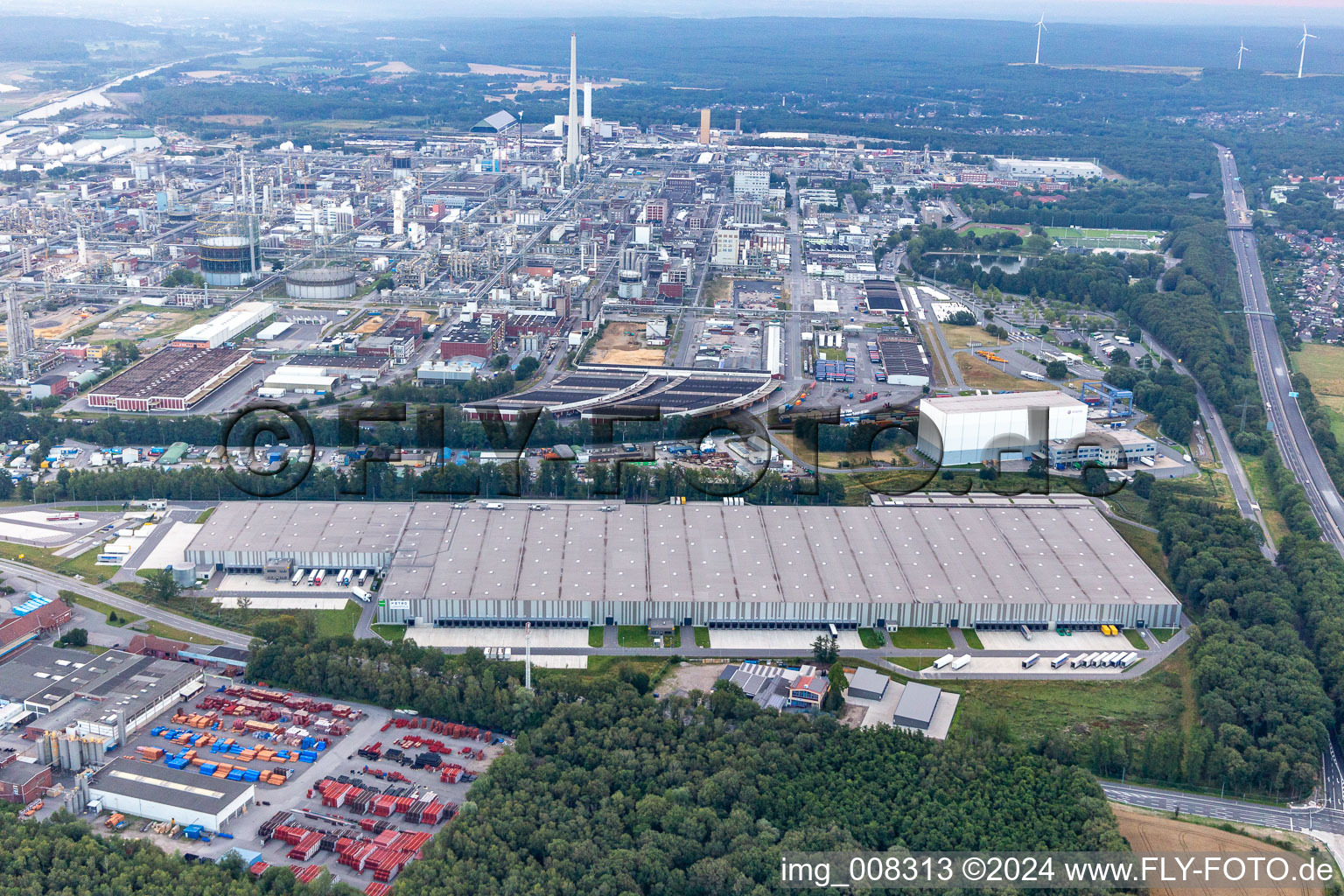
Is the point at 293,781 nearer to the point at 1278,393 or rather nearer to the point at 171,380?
the point at 171,380

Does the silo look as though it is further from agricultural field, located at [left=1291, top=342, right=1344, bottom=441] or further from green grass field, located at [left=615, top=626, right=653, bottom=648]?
agricultural field, located at [left=1291, top=342, right=1344, bottom=441]

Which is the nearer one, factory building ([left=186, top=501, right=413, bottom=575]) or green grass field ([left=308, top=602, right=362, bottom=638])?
green grass field ([left=308, top=602, right=362, bottom=638])

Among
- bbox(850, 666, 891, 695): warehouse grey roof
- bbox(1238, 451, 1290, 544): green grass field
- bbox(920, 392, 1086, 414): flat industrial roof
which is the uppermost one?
bbox(920, 392, 1086, 414): flat industrial roof

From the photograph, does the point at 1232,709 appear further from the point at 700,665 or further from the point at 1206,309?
the point at 1206,309

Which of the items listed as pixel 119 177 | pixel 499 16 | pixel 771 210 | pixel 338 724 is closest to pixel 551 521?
pixel 338 724

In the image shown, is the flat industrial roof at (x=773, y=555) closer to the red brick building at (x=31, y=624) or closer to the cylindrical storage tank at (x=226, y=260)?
A: the red brick building at (x=31, y=624)

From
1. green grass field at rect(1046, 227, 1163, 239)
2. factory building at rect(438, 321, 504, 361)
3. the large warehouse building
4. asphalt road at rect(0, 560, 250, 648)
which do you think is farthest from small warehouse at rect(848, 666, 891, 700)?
green grass field at rect(1046, 227, 1163, 239)

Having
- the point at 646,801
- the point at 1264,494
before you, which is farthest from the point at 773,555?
the point at 1264,494

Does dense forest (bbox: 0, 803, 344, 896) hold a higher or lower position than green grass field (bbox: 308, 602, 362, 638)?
lower
